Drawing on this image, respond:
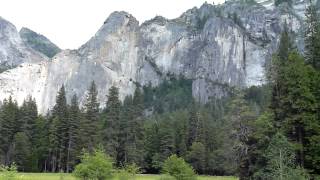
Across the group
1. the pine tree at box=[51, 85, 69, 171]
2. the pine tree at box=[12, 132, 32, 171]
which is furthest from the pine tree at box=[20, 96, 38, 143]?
the pine tree at box=[51, 85, 69, 171]

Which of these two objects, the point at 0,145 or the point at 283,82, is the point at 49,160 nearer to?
the point at 0,145

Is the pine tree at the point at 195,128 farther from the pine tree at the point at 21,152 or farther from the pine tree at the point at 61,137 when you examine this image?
the pine tree at the point at 21,152

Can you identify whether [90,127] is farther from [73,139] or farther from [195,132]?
[195,132]

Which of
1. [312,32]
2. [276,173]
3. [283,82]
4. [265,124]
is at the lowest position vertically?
[276,173]

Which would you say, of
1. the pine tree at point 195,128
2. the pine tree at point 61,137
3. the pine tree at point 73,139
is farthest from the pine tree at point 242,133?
the pine tree at point 195,128

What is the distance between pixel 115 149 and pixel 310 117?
47.7 m

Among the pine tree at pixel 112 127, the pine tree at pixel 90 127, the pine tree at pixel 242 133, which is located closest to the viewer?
the pine tree at pixel 242 133

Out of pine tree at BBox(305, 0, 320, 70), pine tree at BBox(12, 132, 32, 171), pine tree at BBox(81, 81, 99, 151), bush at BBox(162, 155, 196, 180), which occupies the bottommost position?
bush at BBox(162, 155, 196, 180)

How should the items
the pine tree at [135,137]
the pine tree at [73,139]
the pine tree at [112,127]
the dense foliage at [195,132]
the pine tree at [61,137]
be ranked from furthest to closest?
the pine tree at [135,137] < the pine tree at [61,137] < the pine tree at [112,127] < the pine tree at [73,139] < the dense foliage at [195,132]

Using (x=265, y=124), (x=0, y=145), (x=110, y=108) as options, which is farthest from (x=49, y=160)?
(x=265, y=124)

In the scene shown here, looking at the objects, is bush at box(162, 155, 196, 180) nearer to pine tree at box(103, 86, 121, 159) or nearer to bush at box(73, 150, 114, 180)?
bush at box(73, 150, 114, 180)

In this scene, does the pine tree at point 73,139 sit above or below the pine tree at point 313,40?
below

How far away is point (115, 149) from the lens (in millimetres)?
81188

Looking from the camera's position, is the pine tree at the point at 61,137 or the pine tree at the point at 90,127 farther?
the pine tree at the point at 61,137
